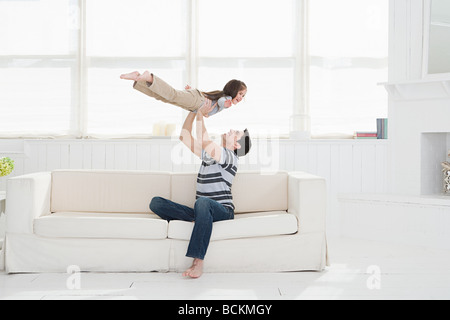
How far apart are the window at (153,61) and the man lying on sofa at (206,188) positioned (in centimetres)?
160

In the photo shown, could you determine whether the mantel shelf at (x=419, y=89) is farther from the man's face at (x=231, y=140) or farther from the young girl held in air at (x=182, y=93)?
the young girl held in air at (x=182, y=93)

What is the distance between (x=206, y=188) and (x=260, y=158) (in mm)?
1529

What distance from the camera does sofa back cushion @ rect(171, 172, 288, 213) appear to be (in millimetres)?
3719

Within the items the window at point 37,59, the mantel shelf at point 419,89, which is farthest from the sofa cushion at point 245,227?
the window at point 37,59

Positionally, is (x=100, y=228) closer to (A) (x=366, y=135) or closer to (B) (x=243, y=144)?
(B) (x=243, y=144)

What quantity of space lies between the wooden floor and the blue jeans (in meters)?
0.19

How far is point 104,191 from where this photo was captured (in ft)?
12.2

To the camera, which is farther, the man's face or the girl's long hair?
the man's face

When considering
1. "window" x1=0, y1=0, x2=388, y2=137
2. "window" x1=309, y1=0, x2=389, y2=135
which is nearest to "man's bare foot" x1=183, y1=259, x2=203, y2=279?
"window" x1=0, y1=0, x2=388, y2=137

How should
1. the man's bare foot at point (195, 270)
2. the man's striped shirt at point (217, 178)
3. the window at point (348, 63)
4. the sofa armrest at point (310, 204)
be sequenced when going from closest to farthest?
the man's bare foot at point (195, 270) → the sofa armrest at point (310, 204) → the man's striped shirt at point (217, 178) → the window at point (348, 63)

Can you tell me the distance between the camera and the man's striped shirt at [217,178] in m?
3.42

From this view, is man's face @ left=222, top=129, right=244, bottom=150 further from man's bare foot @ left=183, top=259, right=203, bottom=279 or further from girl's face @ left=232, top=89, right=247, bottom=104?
A: man's bare foot @ left=183, top=259, right=203, bottom=279

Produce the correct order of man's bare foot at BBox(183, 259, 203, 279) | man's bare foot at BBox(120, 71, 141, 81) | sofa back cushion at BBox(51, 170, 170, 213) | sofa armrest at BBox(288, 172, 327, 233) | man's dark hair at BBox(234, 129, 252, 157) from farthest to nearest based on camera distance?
1. sofa back cushion at BBox(51, 170, 170, 213)
2. man's dark hair at BBox(234, 129, 252, 157)
3. sofa armrest at BBox(288, 172, 327, 233)
4. man's bare foot at BBox(183, 259, 203, 279)
5. man's bare foot at BBox(120, 71, 141, 81)
